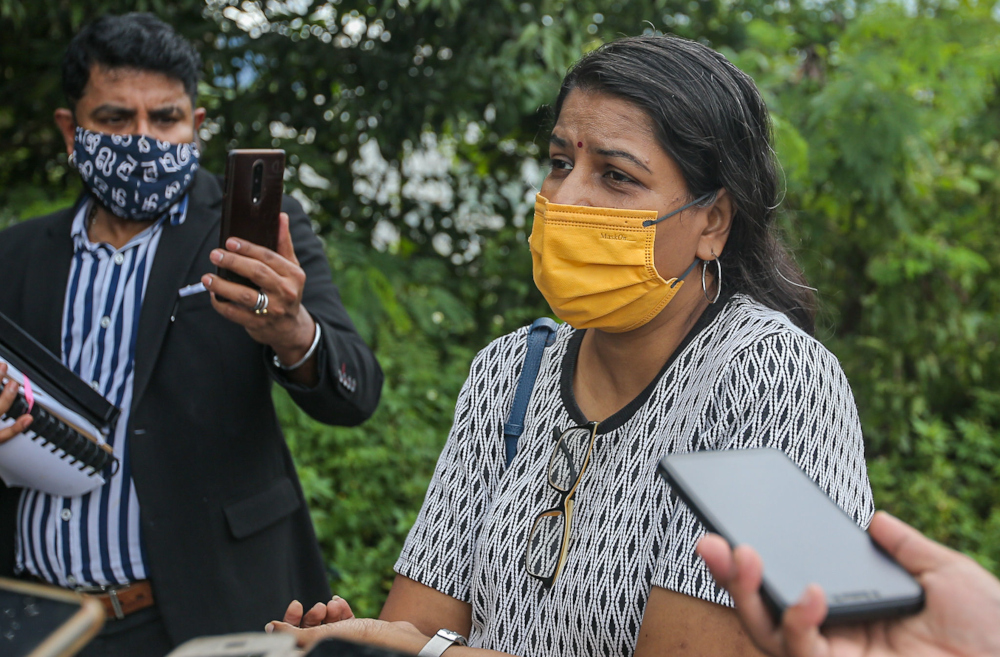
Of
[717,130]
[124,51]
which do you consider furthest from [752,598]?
[124,51]

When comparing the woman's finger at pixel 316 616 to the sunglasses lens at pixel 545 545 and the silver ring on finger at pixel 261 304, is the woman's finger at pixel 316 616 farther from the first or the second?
the silver ring on finger at pixel 261 304

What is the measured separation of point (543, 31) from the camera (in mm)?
4293

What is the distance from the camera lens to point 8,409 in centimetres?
210

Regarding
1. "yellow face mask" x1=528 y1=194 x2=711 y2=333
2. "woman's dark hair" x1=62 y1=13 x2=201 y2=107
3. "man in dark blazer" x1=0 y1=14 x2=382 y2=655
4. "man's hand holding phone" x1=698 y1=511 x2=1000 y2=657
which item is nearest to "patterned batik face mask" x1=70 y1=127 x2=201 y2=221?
"man in dark blazer" x1=0 y1=14 x2=382 y2=655

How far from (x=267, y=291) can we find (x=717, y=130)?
3.74ft

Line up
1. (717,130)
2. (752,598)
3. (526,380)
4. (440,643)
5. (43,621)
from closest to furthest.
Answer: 1. (43,621)
2. (752,598)
3. (440,643)
4. (717,130)
5. (526,380)

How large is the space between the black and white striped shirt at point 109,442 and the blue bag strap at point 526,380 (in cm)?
114

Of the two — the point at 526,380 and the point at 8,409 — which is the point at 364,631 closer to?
the point at 526,380

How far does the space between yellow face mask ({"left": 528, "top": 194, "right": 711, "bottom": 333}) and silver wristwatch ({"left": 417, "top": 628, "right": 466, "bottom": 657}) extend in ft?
2.30

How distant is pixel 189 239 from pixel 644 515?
1631mm

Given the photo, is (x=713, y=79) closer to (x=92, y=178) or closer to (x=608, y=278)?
(x=608, y=278)

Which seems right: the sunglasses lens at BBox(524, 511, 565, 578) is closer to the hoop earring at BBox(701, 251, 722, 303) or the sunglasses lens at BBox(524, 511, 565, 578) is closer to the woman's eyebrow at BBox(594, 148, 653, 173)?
the hoop earring at BBox(701, 251, 722, 303)

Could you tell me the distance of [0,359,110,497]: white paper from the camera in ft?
7.08

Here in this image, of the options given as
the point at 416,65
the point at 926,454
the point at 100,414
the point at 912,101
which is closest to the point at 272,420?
the point at 100,414
